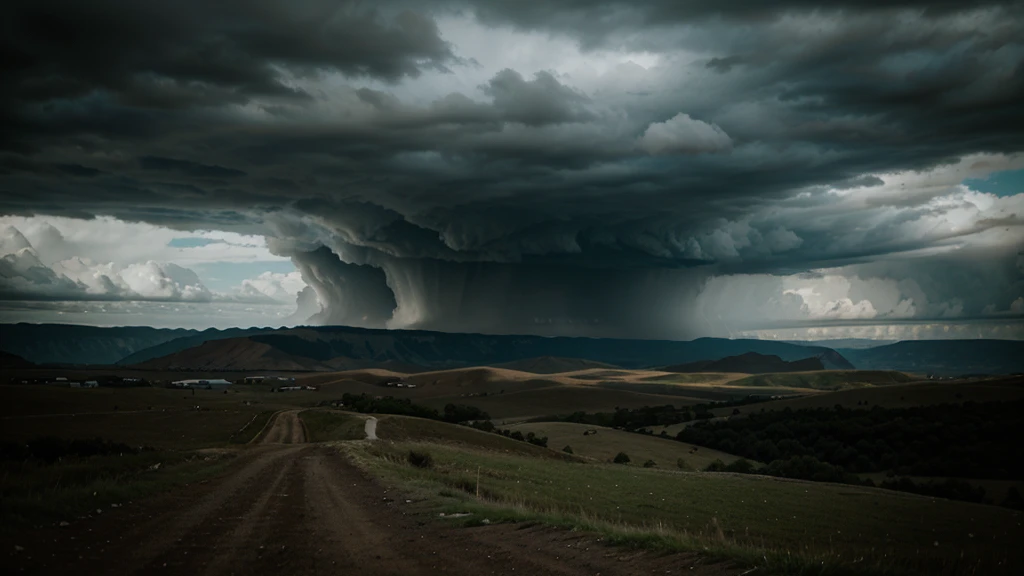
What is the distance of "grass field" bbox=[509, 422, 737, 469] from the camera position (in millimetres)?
89438

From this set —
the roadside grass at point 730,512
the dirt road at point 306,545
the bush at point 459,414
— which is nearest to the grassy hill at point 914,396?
the bush at point 459,414

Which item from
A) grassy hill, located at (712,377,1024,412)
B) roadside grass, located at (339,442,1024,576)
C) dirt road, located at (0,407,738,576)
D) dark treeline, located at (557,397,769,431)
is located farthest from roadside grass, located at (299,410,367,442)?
grassy hill, located at (712,377,1024,412)

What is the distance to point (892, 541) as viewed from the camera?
109 ft

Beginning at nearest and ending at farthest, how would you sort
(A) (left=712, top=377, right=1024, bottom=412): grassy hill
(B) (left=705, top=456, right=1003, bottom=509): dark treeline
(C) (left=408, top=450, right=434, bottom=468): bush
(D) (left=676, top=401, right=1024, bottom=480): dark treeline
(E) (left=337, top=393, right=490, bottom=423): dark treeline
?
1. (C) (left=408, top=450, right=434, bottom=468): bush
2. (B) (left=705, top=456, right=1003, bottom=509): dark treeline
3. (D) (left=676, top=401, right=1024, bottom=480): dark treeline
4. (E) (left=337, top=393, right=490, bottom=423): dark treeline
5. (A) (left=712, top=377, right=1024, bottom=412): grassy hill

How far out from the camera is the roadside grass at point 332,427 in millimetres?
70688

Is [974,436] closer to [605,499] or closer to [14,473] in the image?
[605,499]

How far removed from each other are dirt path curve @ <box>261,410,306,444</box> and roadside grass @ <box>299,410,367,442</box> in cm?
83

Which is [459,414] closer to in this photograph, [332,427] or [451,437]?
[332,427]

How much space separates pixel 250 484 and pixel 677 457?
7297 centimetres

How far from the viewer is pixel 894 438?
112000mm

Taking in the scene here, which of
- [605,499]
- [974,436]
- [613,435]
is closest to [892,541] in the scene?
[605,499]

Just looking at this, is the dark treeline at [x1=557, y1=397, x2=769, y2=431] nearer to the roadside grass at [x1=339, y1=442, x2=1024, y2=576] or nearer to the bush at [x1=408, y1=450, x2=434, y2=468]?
the roadside grass at [x1=339, y1=442, x2=1024, y2=576]

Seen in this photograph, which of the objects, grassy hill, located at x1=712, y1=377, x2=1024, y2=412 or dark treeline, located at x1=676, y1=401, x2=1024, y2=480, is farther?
grassy hill, located at x1=712, y1=377, x2=1024, y2=412

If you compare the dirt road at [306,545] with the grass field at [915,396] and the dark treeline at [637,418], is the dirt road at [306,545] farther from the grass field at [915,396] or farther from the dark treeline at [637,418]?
the grass field at [915,396]
